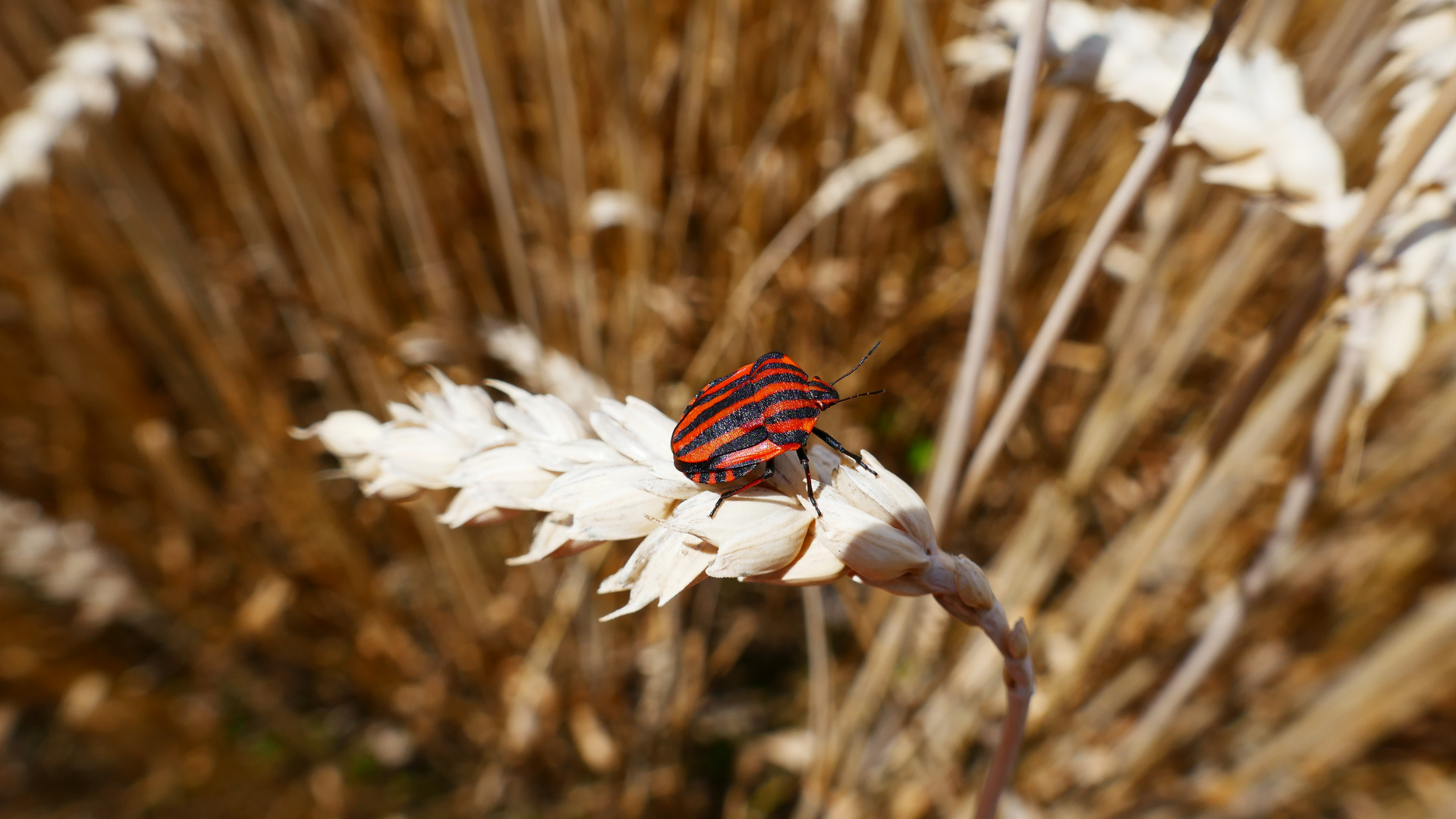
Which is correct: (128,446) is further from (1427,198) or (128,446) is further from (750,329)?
(1427,198)

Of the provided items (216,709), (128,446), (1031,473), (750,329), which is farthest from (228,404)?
(1031,473)

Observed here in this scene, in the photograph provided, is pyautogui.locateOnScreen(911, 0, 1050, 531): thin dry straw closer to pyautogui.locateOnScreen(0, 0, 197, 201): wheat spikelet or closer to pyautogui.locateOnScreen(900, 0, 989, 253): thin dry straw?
pyautogui.locateOnScreen(900, 0, 989, 253): thin dry straw

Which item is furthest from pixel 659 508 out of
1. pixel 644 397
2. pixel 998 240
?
pixel 644 397

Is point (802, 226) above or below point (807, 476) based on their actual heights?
below

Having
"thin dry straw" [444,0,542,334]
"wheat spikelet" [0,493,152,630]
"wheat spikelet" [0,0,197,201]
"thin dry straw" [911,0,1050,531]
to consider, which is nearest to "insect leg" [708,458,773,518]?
"thin dry straw" [911,0,1050,531]

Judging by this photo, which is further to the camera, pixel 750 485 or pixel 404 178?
pixel 404 178

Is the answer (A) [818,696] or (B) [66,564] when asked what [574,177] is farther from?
(B) [66,564]
